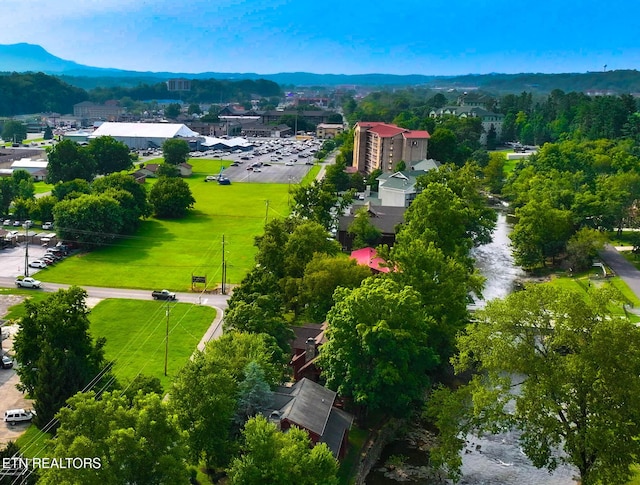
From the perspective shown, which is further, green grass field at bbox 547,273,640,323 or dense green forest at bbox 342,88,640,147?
dense green forest at bbox 342,88,640,147

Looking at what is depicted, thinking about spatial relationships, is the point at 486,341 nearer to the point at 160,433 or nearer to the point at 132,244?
the point at 160,433

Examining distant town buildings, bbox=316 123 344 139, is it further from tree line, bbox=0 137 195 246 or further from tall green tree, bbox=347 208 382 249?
tall green tree, bbox=347 208 382 249

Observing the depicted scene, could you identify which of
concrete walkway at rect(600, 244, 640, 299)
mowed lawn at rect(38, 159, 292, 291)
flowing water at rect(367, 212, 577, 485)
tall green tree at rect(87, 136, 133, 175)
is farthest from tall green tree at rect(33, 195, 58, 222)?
concrete walkway at rect(600, 244, 640, 299)

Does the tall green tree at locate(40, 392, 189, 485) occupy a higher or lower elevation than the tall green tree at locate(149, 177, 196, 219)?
higher

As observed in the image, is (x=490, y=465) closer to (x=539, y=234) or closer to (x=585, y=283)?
(x=585, y=283)

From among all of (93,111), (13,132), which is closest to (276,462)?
(13,132)

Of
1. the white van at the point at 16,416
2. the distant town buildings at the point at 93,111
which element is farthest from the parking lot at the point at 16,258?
the distant town buildings at the point at 93,111

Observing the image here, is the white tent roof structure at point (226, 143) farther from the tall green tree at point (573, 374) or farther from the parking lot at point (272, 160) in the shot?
the tall green tree at point (573, 374)
